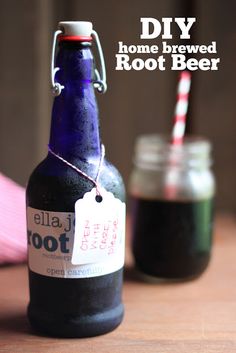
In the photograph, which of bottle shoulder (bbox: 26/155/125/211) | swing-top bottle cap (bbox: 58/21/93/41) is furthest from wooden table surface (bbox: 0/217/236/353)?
swing-top bottle cap (bbox: 58/21/93/41)

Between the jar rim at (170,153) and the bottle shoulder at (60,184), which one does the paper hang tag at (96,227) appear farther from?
the jar rim at (170,153)

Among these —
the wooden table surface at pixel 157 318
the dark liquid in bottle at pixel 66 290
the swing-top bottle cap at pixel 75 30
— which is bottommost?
the wooden table surface at pixel 157 318

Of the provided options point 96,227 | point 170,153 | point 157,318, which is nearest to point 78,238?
point 96,227

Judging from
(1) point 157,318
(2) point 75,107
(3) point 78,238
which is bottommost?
(1) point 157,318

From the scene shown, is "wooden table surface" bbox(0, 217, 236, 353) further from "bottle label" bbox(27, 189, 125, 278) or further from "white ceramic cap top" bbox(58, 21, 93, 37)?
"white ceramic cap top" bbox(58, 21, 93, 37)

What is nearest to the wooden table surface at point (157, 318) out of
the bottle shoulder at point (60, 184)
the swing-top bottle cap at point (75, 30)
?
the bottle shoulder at point (60, 184)

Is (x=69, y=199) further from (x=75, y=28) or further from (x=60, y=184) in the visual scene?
(x=75, y=28)

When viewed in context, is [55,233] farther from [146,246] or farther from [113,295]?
[146,246]
